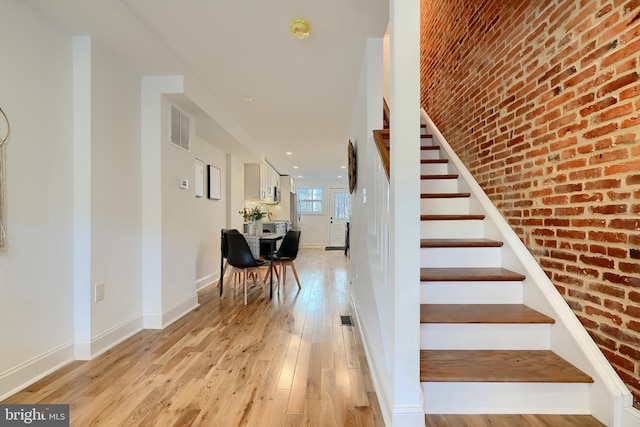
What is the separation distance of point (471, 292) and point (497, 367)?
0.45 metres

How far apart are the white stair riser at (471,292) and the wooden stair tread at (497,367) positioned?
0.30m

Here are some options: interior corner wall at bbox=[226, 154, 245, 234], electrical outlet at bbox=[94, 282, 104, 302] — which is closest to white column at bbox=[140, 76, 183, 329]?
electrical outlet at bbox=[94, 282, 104, 302]

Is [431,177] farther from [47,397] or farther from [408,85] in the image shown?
[47,397]

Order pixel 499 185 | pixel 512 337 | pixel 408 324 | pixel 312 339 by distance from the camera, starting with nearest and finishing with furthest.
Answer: pixel 408 324 < pixel 512 337 < pixel 499 185 < pixel 312 339

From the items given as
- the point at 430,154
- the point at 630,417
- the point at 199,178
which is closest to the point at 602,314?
the point at 630,417

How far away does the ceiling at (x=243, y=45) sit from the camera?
1.94 m

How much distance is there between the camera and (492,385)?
1.41 metres

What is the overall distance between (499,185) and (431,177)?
627mm

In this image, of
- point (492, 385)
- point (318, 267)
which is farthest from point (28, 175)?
point (318, 267)

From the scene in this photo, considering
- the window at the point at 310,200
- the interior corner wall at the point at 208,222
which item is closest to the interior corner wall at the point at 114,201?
the interior corner wall at the point at 208,222

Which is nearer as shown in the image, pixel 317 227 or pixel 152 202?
pixel 152 202

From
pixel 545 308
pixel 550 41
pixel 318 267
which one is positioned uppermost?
pixel 550 41

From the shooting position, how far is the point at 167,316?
283 cm

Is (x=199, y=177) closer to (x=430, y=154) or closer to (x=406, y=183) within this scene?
(x=430, y=154)
